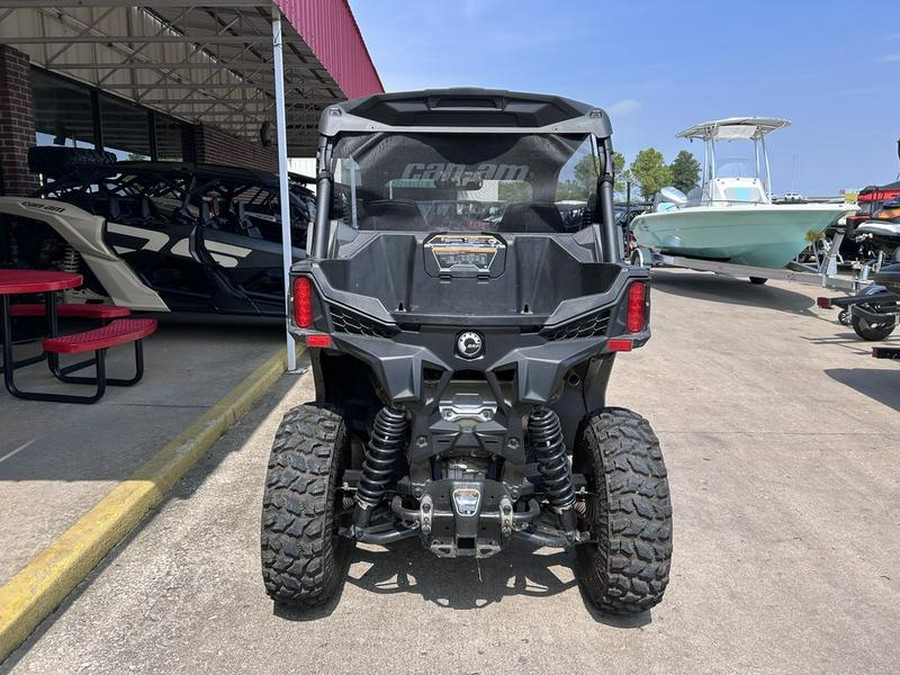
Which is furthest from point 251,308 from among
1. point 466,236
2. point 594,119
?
point 594,119

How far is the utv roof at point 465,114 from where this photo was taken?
3135mm

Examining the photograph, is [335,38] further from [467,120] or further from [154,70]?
[467,120]

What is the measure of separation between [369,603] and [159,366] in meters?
4.25

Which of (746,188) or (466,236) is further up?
(746,188)

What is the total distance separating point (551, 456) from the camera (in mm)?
2656

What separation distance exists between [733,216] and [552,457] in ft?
34.8

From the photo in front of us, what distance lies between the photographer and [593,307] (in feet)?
8.53

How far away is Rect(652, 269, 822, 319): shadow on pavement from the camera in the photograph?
12.2m

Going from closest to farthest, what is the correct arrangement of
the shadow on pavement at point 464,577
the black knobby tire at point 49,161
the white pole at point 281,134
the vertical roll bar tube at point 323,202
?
the shadow on pavement at point 464,577
the vertical roll bar tube at point 323,202
the white pole at point 281,134
the black knobby tire at point 49,161

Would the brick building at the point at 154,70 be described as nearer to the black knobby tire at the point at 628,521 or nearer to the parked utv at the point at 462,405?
the parked utv at the point at 462,405

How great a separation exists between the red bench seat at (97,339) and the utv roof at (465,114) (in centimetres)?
275

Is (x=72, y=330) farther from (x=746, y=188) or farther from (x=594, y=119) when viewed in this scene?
(x=746, y=188)

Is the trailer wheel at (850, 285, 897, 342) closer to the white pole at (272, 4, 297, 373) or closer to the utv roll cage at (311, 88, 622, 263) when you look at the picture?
the utv roll cage at (311, 88, 622, 263)

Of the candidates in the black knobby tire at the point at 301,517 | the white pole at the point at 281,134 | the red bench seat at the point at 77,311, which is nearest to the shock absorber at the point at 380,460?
the black knobby tire at the point at 301,517
